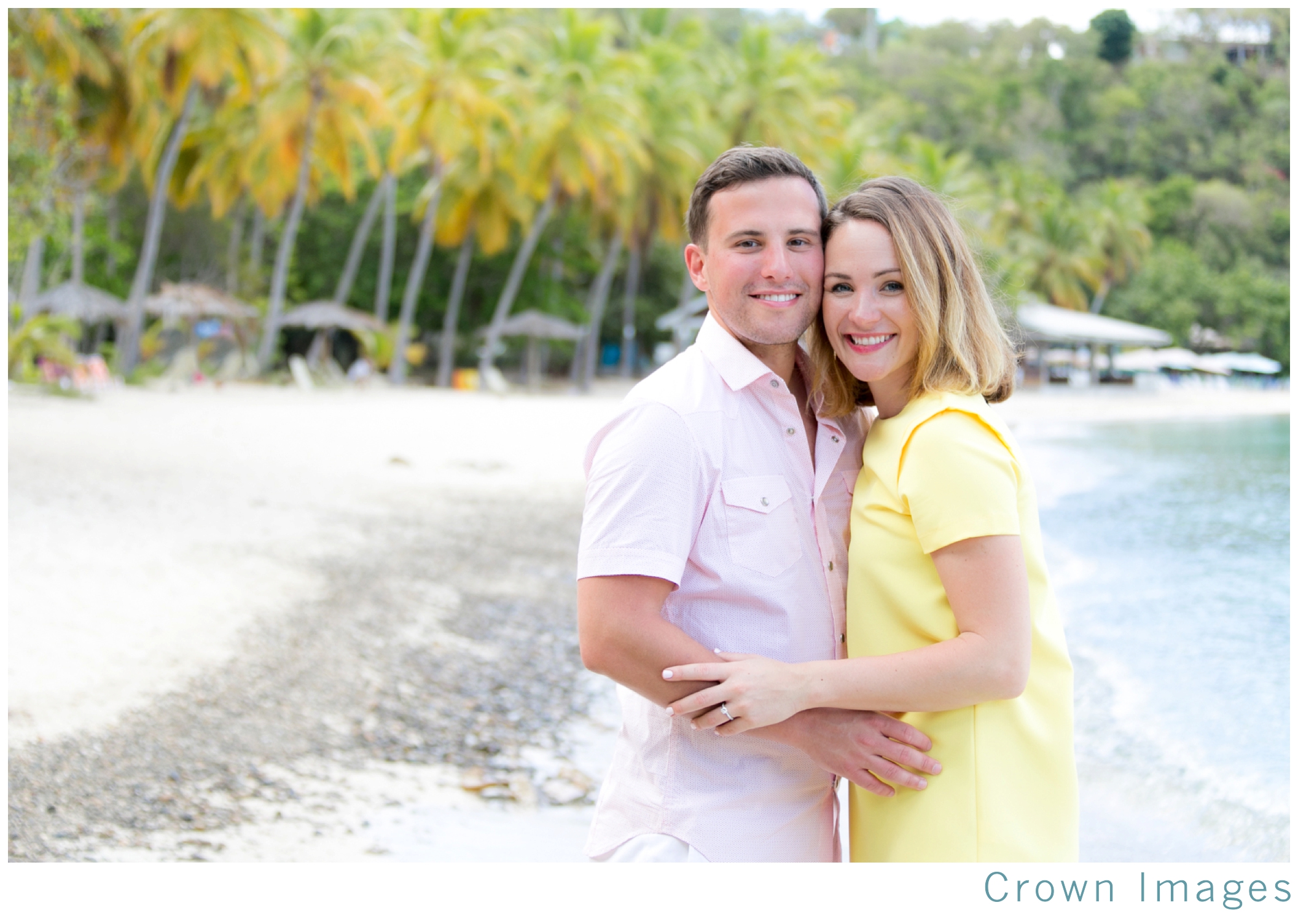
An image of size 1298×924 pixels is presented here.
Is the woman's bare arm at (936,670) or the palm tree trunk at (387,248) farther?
the palm tree trunk at (387,248)

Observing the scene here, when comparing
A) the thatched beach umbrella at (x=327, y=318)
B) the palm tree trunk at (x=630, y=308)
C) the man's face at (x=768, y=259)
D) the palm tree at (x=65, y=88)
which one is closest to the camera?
the man's face at (x=768, y=259)

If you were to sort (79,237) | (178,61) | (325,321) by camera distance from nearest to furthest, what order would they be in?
(178,61)
(79,237)
(325,321)

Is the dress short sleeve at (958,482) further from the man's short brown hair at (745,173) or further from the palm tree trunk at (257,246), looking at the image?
the palm tree trunk at (257,246)

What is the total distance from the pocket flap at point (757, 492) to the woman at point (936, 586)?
138 millimetres

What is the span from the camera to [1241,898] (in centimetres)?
239

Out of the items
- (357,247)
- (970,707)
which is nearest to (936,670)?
(970,707)

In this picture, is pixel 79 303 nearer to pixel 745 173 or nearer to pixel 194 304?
pixel 194 304

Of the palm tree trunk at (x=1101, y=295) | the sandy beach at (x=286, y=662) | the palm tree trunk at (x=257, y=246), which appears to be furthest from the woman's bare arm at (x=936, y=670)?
the palm tree trunk at (x=1101, y=295)

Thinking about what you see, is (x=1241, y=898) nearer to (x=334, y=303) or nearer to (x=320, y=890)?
(x=320, y=890)

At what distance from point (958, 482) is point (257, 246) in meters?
28.8

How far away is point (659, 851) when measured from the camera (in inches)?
70.4

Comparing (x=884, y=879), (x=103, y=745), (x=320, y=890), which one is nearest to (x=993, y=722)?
(x=884, y=879)

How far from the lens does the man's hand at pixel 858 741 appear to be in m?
1.71

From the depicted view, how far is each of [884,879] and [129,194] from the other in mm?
29505
